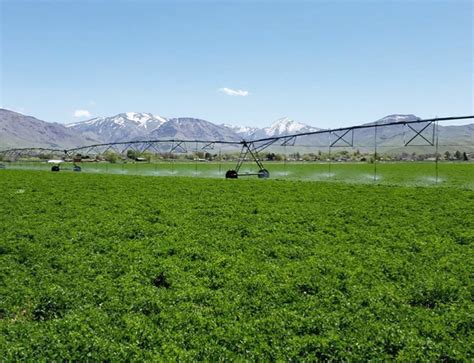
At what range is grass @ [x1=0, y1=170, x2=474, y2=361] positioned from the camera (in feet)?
30.5

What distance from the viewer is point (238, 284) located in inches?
505

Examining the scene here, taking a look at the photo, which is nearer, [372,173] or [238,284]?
[238,284]

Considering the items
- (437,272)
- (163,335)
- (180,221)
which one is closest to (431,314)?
(437,272)

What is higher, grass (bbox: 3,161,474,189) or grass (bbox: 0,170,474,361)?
grass (bbox: 3,161,474,189)

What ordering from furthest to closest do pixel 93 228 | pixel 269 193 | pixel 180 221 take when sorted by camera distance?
pixel 269 193
pixel 180 221
pixel 93 228

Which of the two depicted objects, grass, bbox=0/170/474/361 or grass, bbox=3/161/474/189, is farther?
grass, bbox=3/161/474/189

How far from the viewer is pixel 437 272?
13.6m

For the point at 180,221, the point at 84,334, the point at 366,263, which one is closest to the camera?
the point at 84,334

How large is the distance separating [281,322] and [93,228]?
1254 centimetres

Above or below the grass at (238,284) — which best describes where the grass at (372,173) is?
above

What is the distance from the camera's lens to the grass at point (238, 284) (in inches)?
366

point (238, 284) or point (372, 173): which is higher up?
point (372, 173)

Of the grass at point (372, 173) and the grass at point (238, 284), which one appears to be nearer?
the grass at point (238, 284)

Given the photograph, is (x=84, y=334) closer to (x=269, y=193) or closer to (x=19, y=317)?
(x=19, y=317)
